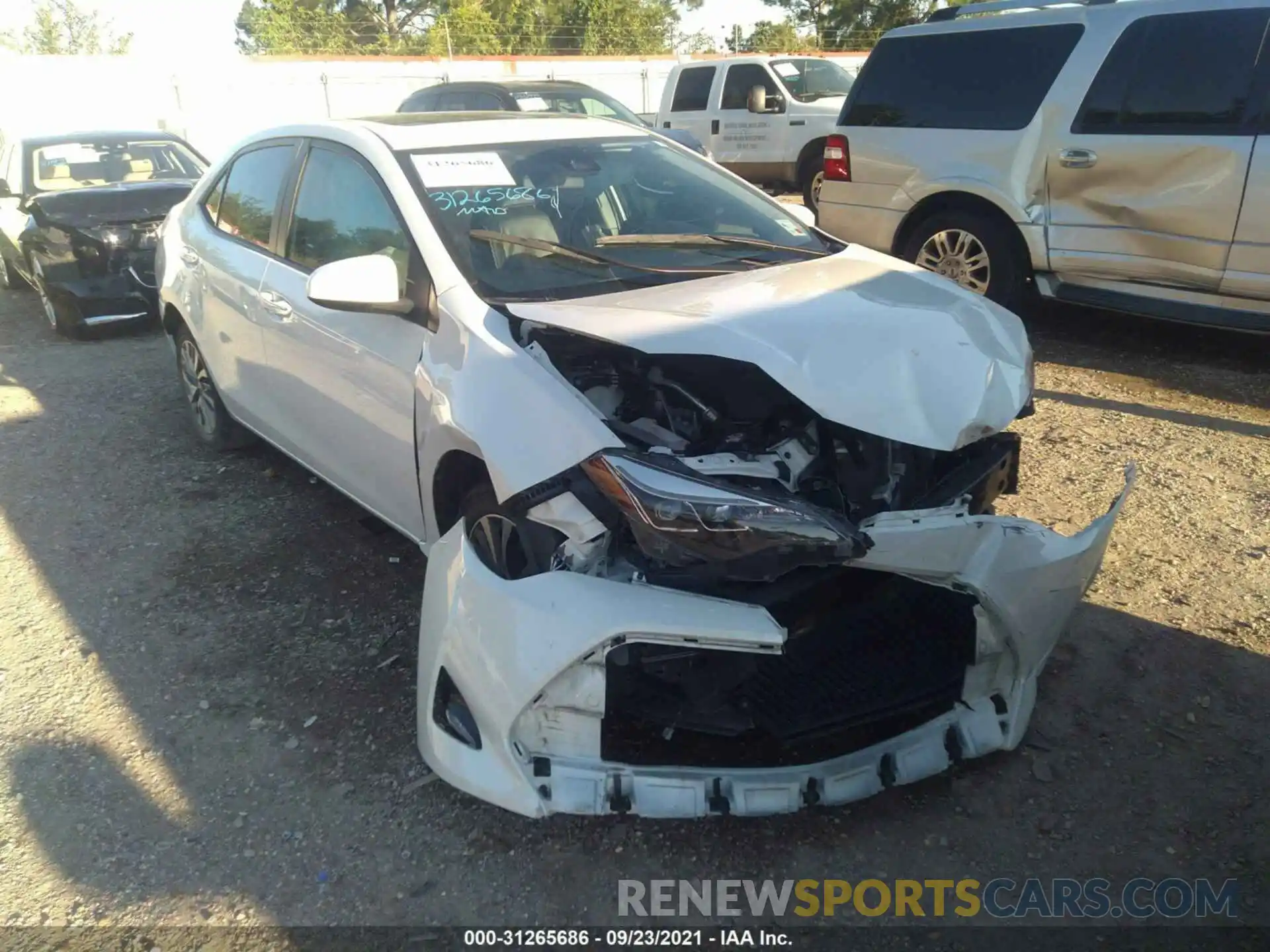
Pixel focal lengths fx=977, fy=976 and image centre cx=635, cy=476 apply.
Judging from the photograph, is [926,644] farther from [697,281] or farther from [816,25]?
[816,25]

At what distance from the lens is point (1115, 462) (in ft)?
15.0

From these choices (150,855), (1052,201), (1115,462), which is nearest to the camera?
(150,855)

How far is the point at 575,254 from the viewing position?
10.6ft

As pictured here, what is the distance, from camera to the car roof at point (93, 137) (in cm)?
866

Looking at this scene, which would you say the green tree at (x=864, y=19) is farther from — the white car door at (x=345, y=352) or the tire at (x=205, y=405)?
the white car door at (x=345, y=352)

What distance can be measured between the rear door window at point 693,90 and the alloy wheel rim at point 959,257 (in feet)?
24.2

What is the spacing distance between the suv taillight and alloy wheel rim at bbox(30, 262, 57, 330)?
20.2ft

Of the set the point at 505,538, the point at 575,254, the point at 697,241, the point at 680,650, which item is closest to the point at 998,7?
the point at 697,241

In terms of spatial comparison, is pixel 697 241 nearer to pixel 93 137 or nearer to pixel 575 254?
pixel 575 254

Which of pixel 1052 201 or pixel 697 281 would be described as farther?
pixel 1052 201

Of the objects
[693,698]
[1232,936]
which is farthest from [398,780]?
[1232,936]

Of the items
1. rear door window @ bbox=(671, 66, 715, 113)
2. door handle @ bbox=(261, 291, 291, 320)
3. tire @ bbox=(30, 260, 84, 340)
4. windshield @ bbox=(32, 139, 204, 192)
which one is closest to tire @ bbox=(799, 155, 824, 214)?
rear door window @ bbox=(671, 66, 715, 113)

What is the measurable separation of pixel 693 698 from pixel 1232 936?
1.31 meters

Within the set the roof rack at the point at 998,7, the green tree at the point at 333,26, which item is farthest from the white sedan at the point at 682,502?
the green tree at the point at 333,26
